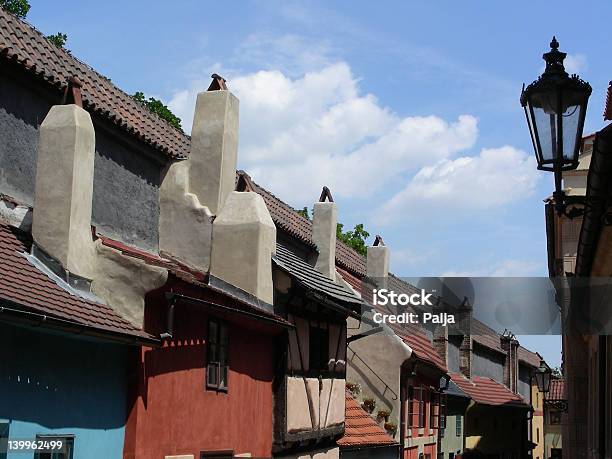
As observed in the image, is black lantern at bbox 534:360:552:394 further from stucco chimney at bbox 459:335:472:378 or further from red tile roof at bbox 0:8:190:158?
stucco chimney at bbox 459:335:472:378

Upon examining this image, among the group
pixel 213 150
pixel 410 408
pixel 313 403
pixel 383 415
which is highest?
pixel 213 150

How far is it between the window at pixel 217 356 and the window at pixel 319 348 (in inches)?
185

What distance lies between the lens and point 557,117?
6598 mm

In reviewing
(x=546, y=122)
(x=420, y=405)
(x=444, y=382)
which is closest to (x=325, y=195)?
(x=420, y=405)

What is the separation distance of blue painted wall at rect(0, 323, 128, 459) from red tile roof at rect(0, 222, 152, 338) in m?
0.32

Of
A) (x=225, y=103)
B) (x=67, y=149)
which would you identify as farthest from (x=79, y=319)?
(x=225, y=103)

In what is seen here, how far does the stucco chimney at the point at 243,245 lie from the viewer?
16.3 meters

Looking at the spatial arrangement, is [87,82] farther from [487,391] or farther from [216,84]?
[487,391]

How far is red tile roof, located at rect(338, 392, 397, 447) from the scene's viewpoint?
23328 mm

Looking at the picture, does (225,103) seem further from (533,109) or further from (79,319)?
(533,109)

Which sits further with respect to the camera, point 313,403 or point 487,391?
point 487,391

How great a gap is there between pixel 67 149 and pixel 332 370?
34.5 feet

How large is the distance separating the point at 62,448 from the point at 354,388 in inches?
716

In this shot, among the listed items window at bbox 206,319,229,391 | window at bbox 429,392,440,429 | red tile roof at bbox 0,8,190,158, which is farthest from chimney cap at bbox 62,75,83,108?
window at bbox 429,392,440,429
